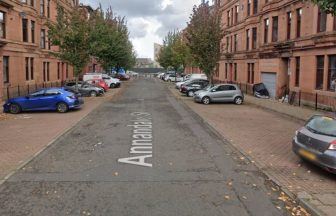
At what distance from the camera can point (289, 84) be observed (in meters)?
29.2

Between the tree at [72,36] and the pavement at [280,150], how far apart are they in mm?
13146

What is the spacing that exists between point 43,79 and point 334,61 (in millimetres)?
27230

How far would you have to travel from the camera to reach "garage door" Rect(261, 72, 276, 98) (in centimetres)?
3189

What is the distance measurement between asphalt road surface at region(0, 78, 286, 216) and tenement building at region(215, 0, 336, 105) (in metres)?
12.6

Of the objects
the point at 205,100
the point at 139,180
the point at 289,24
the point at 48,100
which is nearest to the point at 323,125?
the point at 139,180

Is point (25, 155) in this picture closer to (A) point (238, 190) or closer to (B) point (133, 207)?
(B) point (133, 207)

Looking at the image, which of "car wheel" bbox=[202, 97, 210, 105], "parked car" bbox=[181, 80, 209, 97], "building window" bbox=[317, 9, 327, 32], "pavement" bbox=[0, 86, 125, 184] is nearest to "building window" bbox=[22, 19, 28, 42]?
"parked car" bbox=[181, 80, 209, 97]

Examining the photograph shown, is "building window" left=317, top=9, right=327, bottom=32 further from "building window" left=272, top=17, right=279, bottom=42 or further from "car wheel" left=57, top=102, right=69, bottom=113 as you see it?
"car wheel" left=57, top=102, right=69, bottom=113

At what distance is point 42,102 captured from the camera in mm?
21656

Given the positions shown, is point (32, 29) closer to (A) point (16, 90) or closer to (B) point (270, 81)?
(A) point (16, 90)

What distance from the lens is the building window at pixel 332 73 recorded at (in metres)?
22.4

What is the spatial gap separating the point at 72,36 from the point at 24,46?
222 inches

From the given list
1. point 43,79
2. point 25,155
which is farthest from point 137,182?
point 43,79

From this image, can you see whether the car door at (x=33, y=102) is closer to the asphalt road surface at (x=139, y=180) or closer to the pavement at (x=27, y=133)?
the pavement at (x=27, y=133)
